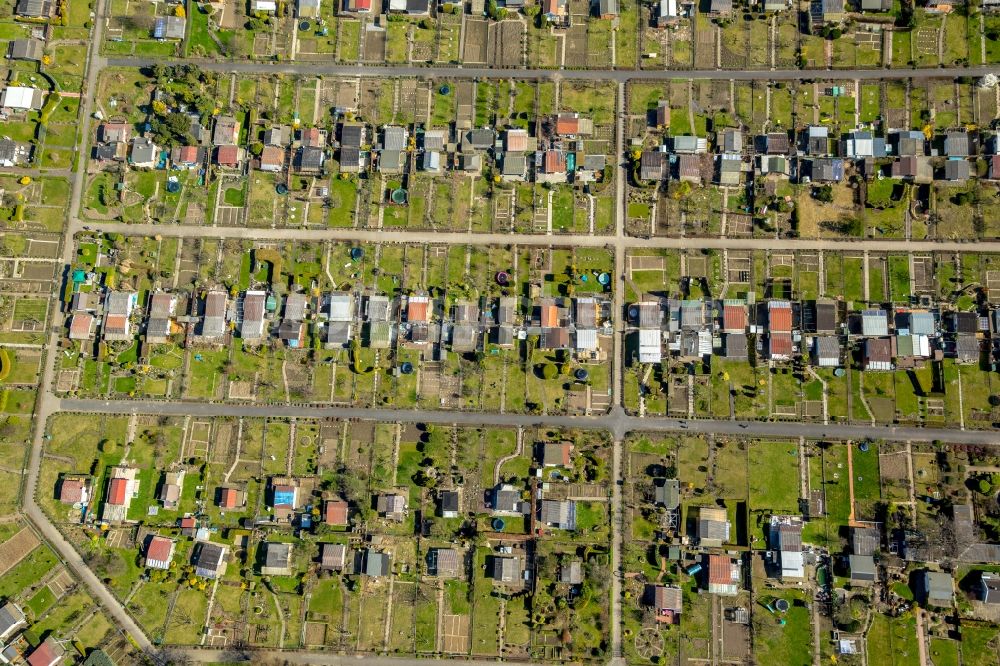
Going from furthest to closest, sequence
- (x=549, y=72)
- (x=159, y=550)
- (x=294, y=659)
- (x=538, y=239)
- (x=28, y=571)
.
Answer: (x=549, y=72) → (x=538, y=239) → (x=28, y=571) → (x=159, y=550) → (x=294, y=659)

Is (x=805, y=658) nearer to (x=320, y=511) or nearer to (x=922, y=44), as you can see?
(x=320, y=511)

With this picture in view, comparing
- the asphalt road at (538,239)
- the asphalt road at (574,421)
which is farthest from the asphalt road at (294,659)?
the asphalt road at (538,239)

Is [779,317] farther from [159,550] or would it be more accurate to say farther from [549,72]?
[159,550]

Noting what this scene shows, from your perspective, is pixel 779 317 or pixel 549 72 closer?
pixel 779 317

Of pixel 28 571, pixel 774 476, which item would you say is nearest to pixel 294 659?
pixel 28 571

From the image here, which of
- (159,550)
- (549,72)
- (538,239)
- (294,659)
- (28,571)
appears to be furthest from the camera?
(549,72)

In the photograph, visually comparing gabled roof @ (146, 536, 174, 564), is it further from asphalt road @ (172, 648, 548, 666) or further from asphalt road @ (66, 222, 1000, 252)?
asphalt road @ (66, 222, 1000, 252)

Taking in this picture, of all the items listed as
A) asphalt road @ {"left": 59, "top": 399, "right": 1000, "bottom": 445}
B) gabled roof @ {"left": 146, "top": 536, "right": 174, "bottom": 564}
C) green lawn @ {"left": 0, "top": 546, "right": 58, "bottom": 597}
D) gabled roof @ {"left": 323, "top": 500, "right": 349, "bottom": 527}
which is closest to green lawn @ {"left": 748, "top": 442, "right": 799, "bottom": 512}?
asphalt road @ {"left": 59, "top": 399, "right": 1000, "bottom": 445}
